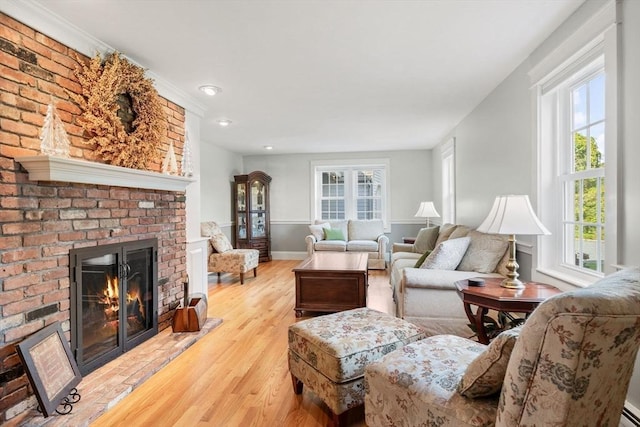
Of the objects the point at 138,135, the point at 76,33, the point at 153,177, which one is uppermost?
the point at 76,33

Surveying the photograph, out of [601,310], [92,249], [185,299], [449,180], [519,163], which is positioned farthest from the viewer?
[449,180]

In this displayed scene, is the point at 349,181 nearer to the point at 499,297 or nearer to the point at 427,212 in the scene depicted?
the point at 427,212

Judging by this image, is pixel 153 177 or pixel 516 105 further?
pixel 516 105

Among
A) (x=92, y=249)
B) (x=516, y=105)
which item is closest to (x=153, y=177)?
(x=92, y=249)

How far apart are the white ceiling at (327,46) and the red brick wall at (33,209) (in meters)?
0.36

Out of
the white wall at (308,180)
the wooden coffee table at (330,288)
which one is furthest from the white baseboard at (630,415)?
the white wall at (308,180)

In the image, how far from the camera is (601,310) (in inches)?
33.0

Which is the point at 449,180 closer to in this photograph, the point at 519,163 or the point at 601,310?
the point at 519,163

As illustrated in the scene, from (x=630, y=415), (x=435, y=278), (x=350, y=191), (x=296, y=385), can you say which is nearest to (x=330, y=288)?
(x=435, y=278)

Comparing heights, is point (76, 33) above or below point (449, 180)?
above

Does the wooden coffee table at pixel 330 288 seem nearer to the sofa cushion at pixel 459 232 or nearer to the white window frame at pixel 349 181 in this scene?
the sofa cushion at pixel 459 232

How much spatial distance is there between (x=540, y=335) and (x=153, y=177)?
267cm

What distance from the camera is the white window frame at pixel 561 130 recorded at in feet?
5.62

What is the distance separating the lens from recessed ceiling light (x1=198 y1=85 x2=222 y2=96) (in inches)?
124
